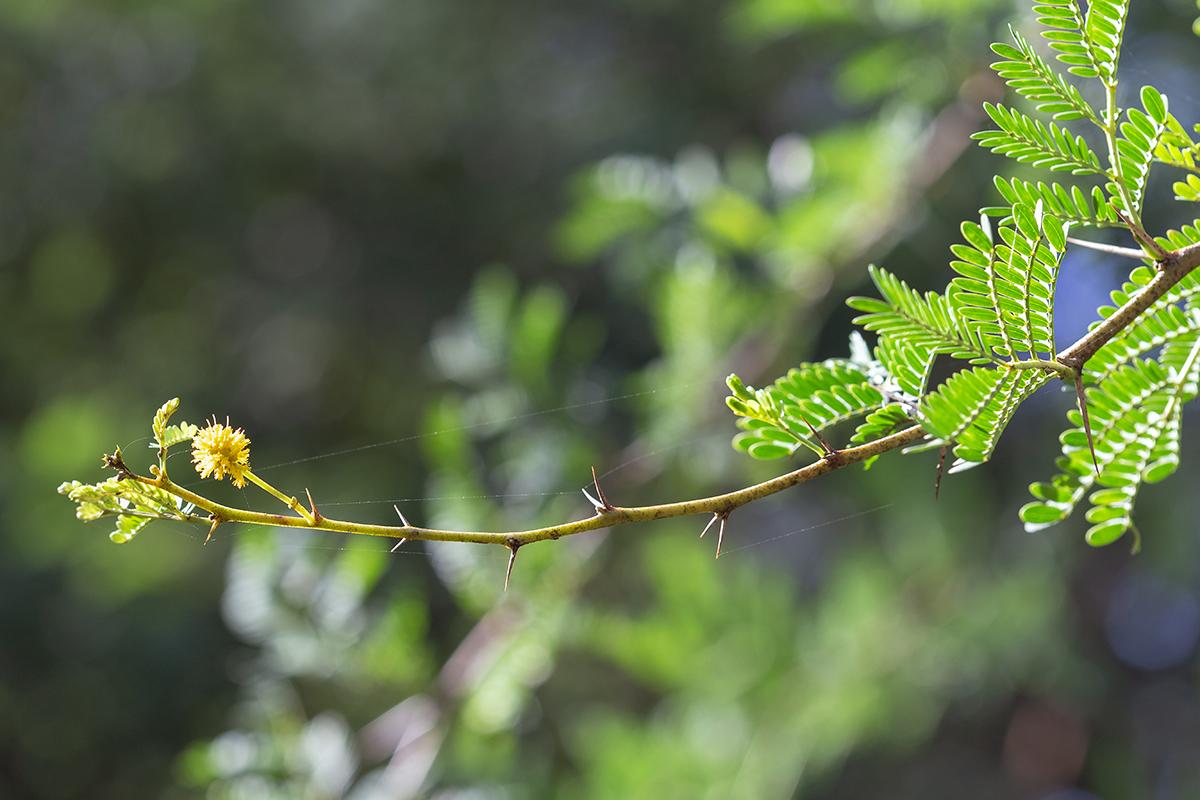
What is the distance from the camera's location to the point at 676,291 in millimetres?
1568

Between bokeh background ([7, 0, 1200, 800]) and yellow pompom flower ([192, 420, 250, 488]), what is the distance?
0.93m

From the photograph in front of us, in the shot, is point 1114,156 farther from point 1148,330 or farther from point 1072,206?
point 1148,330

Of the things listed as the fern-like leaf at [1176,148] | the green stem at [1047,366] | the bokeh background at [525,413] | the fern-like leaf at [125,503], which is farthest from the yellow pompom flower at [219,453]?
the bokeh background at [525,413]

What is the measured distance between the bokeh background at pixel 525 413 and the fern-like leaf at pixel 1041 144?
2.06 ft

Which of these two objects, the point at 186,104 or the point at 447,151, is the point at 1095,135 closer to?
the point at 447,151

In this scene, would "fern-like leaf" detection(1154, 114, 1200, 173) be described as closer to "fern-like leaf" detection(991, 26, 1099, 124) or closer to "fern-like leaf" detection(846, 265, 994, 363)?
"fern-like leaf" detection(991, 26, 1099, 124)

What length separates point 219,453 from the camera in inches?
18.7

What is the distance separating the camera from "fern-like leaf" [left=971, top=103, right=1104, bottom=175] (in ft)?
1.55

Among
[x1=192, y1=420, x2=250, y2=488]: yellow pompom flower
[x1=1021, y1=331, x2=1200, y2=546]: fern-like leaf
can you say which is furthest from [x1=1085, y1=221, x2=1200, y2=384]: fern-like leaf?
[x1=192, y1=420, x2=250, y2=488]: yellow pompom flower

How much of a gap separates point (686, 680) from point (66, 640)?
6.92 feet

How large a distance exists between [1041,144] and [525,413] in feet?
4.32

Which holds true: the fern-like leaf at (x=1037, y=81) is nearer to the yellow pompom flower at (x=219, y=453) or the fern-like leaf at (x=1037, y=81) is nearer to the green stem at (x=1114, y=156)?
the green stem at (x=1114, y=156)

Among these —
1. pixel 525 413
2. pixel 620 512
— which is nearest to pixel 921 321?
pixel 620 512

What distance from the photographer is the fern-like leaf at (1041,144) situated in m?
0.47
